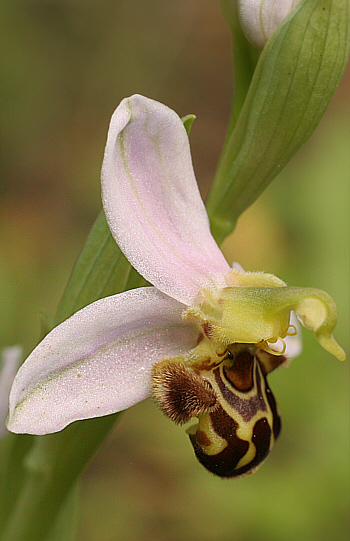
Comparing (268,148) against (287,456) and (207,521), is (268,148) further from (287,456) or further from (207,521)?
(207,521)

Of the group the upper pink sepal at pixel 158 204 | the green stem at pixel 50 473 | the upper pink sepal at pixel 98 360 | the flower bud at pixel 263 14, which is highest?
the flower bud at pixel 263 14

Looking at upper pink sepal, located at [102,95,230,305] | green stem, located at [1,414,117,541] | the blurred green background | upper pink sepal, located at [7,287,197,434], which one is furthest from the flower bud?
green stem, located at [1,414,117,541]

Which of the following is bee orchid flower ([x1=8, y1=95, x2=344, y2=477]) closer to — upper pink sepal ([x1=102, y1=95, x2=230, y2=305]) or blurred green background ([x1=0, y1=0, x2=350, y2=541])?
upper pink sepal ([x1=102, y1=95, x2=230, y2=305])

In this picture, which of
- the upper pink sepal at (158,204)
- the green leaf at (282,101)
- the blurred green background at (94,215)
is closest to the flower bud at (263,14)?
the green leaf at (282,101)

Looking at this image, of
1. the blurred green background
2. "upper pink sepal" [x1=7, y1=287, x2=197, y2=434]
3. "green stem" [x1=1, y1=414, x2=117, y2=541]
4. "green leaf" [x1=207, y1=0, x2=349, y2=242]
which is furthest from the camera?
the blurred green background

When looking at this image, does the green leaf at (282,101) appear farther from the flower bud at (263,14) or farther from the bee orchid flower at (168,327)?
the bee orchid flower at (168,327)

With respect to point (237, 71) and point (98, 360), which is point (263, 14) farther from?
point (98, 360)

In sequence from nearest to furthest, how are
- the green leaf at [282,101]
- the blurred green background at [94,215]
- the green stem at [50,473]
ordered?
the green leaf at [282,101]
the green stem at [50,473]
the blurred green background at [94,215]

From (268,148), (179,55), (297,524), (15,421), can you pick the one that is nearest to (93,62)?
(179,55)
